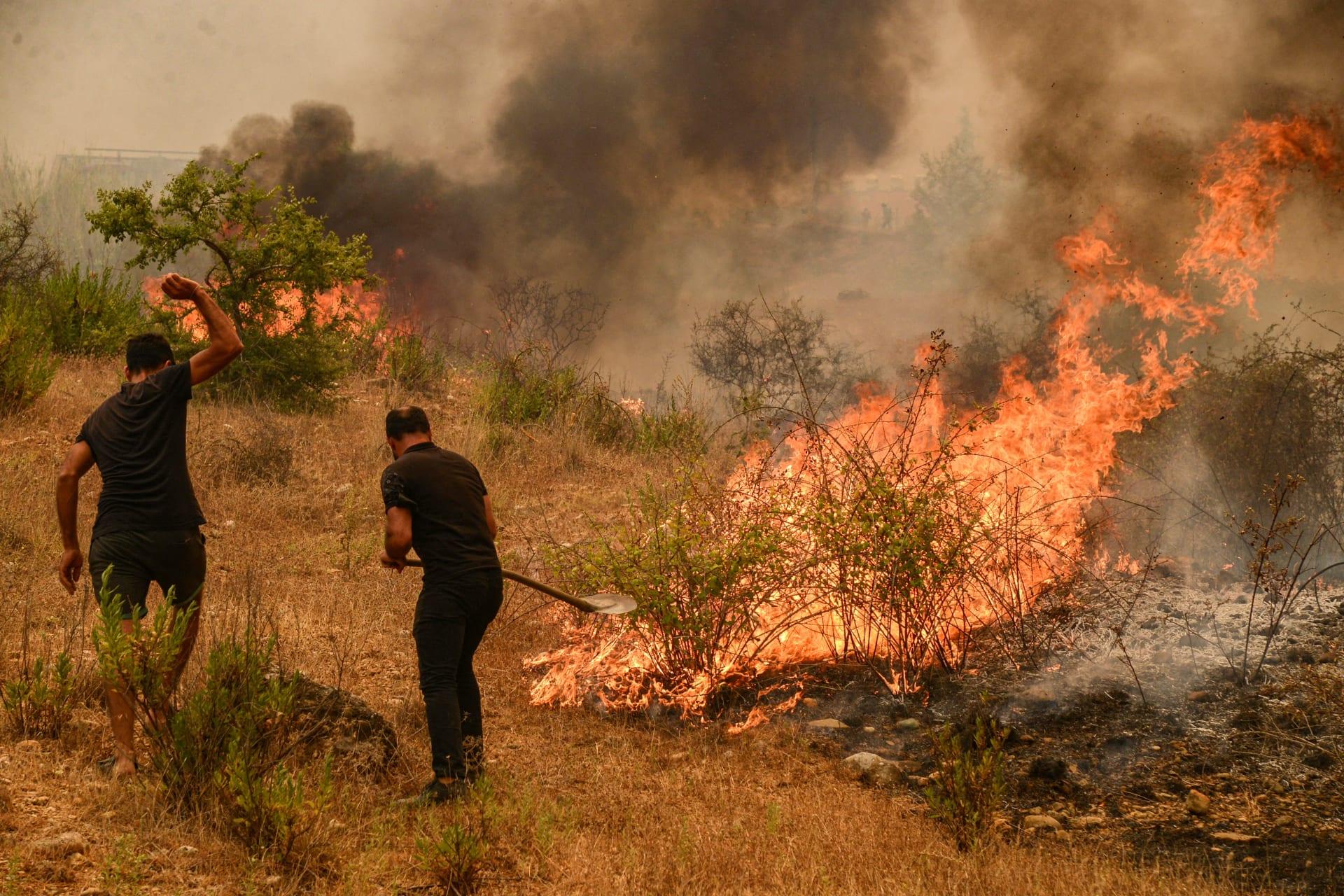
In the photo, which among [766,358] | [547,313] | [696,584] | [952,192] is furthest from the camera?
[952,192]

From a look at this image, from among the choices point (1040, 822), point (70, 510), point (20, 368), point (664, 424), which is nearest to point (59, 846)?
point (70, 510)

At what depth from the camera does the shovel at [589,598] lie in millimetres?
4496

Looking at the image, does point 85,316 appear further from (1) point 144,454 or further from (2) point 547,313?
(1) point 144,454

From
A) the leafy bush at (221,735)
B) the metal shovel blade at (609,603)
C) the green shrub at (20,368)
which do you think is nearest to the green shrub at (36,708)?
the leafy bush at (221,735)

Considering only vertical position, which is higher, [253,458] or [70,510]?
[253,458]

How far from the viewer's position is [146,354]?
430cm

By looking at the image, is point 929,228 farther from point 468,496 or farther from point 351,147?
point 468,496

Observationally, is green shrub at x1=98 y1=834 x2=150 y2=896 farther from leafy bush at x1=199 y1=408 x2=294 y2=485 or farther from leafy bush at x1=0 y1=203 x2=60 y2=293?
leafy bush at x1=0 y1=203 x2=60 y2=293

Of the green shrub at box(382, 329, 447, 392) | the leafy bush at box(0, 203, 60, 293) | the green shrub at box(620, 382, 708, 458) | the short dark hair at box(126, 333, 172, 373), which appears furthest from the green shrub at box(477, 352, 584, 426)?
the short dark hair at box(126, 333, 172, 373)

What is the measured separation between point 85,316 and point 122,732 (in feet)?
37.4

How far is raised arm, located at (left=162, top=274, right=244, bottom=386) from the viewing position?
4.18 metres

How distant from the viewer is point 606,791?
183 inches

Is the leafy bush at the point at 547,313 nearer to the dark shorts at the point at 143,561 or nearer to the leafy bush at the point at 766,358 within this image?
the leafy bush at the point at 766,358

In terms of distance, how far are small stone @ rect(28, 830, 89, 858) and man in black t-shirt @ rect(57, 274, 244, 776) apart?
2.00 ft
